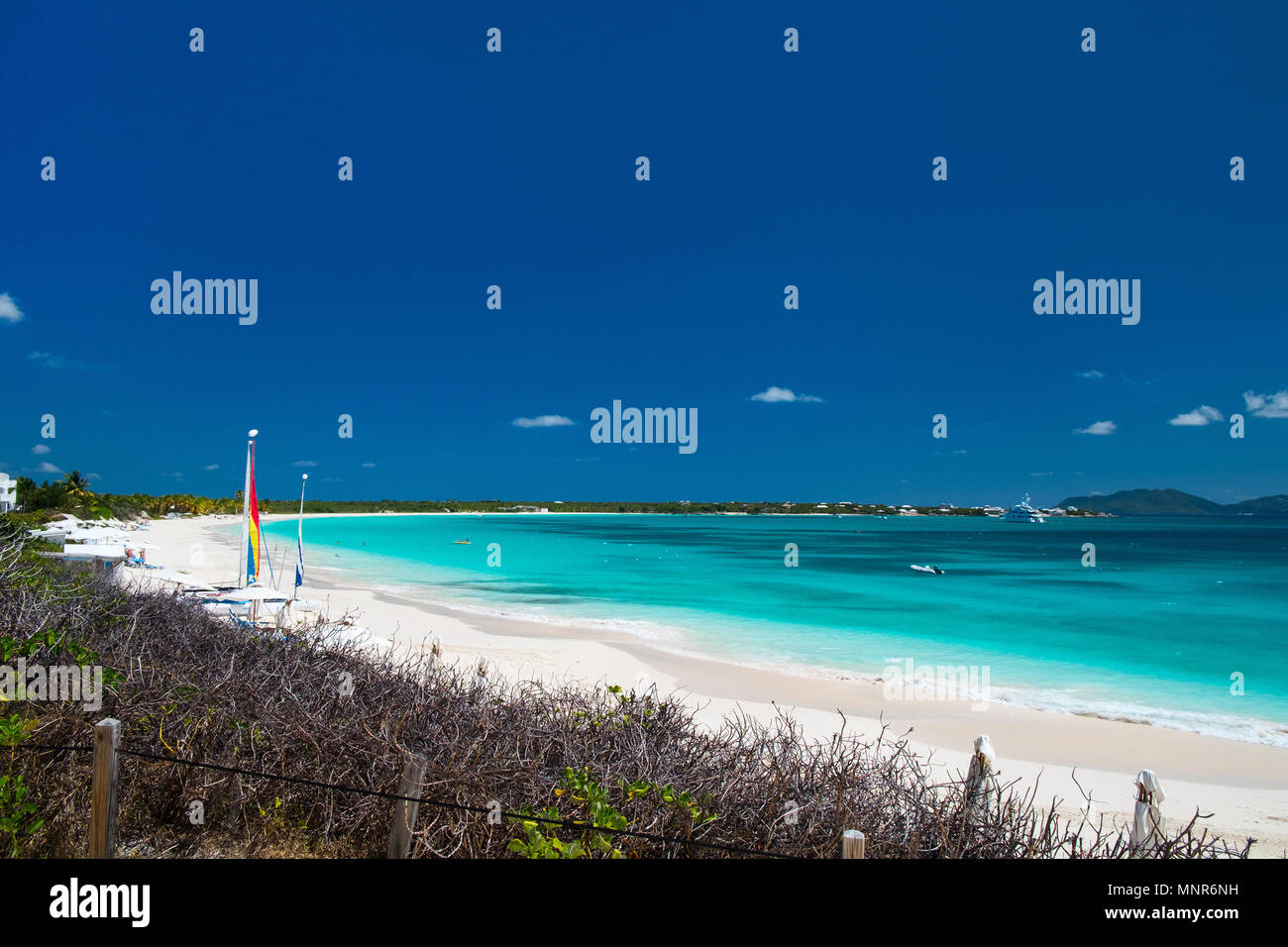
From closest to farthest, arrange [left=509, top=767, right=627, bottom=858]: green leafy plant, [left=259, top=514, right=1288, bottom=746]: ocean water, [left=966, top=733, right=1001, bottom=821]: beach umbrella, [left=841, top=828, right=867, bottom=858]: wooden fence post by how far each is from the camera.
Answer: [left=841, top=828, right=867, bottom=858]: wooden fence post
[left=509, top=767, right=627, bottom=858]: green leafy plant
[left=966, top=733, right=1001, bottom=821]: beach umbrella
[left=259, top=514, right=1288, bottom=746]: ocean water

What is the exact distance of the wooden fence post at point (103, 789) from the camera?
3.73 metres

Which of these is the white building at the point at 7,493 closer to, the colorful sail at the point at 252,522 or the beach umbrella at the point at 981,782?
the colorful sail at the point at 252,522

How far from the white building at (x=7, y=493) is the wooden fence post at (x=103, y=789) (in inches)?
2316

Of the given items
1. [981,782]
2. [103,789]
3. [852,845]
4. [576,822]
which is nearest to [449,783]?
[576,822]

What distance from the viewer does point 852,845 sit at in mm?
2959

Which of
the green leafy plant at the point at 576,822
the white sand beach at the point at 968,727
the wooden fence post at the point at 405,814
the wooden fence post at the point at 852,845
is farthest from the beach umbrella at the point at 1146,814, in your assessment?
the wooden fence post at the point at 405,814

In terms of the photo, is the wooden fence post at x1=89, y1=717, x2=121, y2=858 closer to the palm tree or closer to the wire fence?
the wire fence

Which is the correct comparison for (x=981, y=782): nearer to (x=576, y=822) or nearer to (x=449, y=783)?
(x=576, y=822)

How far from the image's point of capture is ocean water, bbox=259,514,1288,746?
15.4 m

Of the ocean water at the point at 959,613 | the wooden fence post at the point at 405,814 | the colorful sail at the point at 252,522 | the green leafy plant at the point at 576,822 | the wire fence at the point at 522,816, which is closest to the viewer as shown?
the wire fence at the point at 522,816

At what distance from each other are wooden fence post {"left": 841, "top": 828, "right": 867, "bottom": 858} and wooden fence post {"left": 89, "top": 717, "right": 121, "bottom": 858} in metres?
3.81

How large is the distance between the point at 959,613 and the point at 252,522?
24.0 m

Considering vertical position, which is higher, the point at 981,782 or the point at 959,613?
the point at 981,782

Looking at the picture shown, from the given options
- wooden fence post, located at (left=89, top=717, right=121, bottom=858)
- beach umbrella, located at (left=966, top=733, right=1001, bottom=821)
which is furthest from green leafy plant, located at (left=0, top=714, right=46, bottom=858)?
beach umbrella, located at (left=966, top=733, right=1001, bottom=821)
